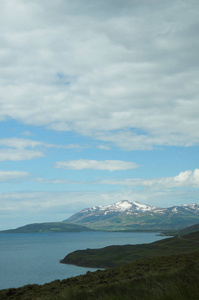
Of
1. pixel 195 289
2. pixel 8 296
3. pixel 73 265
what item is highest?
pixel 195 289

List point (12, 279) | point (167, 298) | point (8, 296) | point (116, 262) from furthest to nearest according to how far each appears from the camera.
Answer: point (116, 262)
point (12, 279)
point (8, 296)
point (167, 298)

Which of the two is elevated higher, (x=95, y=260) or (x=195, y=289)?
(x=195, y=289)

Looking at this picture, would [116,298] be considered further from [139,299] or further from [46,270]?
[46,270]

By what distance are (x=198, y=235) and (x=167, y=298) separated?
6739 inches

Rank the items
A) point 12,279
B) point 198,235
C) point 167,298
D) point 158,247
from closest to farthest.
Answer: point 167,298 → point 12,279 → point 158,247 → point 198,235

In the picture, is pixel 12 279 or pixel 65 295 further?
pixel 12 279

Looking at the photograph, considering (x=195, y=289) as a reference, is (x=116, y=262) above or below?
below

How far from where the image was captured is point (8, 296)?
28.7 meters

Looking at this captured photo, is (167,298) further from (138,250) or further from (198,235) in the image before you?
(198,235)

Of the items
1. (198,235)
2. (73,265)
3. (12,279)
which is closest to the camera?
(12,279)

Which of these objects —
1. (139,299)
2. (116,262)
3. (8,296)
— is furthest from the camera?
(116,262)

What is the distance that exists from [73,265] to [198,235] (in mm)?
78735

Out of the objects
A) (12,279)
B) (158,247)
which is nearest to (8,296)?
(12,279)

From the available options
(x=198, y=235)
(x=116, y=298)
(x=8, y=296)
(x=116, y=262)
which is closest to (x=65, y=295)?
(x=116, y=298)
